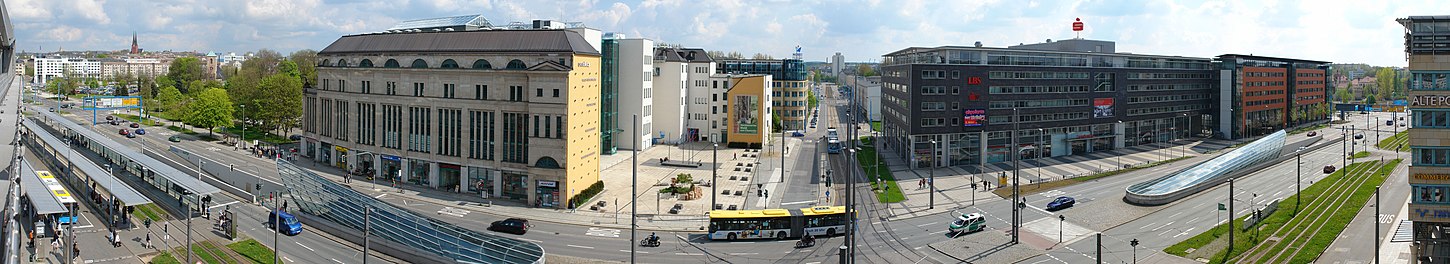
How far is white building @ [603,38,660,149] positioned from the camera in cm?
10056

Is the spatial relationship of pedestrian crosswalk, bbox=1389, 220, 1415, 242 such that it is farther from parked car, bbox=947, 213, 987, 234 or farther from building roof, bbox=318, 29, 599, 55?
building roof, bbox=318, 29, 599, 55

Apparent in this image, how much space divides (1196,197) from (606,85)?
57.8 metres

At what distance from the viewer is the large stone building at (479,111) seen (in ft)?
208

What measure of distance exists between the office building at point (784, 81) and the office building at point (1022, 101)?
597 inches

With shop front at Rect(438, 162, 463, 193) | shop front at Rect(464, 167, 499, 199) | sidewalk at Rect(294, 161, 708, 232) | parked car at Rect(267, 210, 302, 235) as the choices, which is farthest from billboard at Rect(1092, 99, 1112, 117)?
parked car at Rect(267, 210, 302, 235)

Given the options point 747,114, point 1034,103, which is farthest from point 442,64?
point 1034,103

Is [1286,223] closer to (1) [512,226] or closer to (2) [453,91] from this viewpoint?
(1) [512,226]

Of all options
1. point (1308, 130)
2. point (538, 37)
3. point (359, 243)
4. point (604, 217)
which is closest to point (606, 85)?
point (538, 37)

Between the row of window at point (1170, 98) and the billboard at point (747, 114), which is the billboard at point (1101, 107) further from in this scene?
the billboard at point (747, 114)

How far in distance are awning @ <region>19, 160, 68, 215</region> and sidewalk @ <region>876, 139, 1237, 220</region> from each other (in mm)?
47724

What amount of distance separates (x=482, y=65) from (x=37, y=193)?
30397 millimetres

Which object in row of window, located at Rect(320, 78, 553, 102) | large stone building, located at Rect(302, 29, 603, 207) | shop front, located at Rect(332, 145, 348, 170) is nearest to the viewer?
large stone building, located at Rect(302, 29, 603, 207)

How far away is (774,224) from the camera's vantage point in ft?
171

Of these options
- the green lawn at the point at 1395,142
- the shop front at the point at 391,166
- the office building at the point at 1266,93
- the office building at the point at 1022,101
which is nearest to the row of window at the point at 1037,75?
the office building at the point at 1022,101
